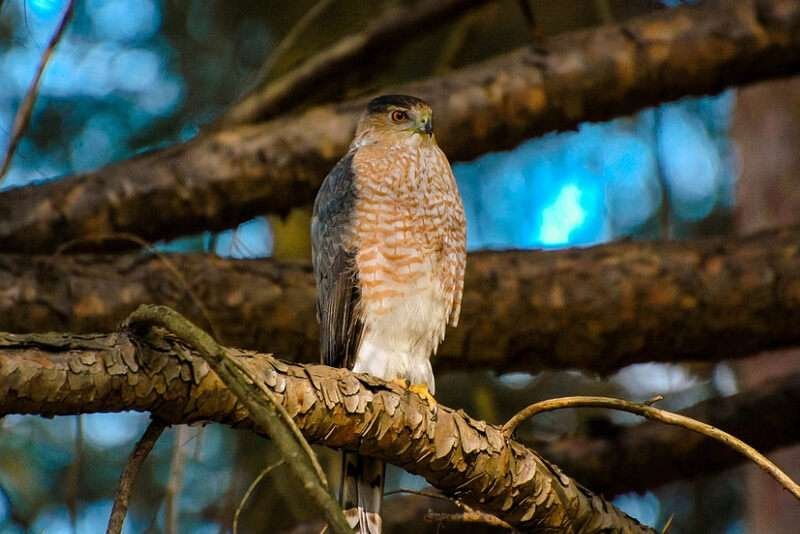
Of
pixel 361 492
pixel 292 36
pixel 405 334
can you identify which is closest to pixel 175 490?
pixel 361 492

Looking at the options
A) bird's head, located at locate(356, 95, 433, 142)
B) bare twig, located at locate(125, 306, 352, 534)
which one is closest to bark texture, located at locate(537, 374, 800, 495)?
bird's head, located at locate(356, 95, 433, 142)

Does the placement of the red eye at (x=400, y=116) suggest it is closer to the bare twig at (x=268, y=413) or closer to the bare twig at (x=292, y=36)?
the bare twig at (x=292, y=36)

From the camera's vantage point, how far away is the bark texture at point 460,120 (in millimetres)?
5016

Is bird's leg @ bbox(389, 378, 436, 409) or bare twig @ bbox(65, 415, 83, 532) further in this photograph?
bird's leg @ bbox(389, 378, 436, 409)

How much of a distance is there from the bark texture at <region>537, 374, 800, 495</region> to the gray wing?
5.49ft

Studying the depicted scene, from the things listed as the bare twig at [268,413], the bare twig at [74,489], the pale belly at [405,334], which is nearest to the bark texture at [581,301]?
the pale belly at [405,334]

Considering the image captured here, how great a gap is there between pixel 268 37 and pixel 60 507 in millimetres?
3442

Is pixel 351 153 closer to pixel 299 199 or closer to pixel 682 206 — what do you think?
pixel 299 199

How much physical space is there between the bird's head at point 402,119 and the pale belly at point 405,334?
0.76m

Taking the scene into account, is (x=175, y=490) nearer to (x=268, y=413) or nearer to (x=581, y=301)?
(x=268, y=413)

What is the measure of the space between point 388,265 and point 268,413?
78.2 inches

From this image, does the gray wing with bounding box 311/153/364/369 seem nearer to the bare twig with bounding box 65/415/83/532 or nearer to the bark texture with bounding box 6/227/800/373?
the bark texture with bounding box 6/227/800/373

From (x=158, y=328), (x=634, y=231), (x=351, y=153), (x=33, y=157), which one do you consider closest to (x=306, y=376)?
(x=158, y=328)

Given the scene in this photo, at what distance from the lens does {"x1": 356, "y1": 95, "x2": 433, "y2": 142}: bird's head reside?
4555 millimetres
